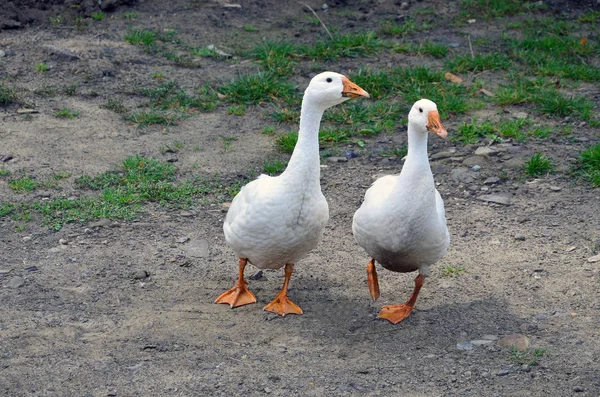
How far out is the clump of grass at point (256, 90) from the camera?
348 inches

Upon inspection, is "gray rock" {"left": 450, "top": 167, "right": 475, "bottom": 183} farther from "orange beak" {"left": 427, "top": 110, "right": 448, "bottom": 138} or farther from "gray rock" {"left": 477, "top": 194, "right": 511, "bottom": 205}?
"orange beak" {"left": 427, "top": 110, "right": 448, "bottom": 138}

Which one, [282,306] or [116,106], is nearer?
[282,306]

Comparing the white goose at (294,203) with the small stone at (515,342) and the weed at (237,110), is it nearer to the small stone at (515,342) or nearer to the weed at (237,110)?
the small stone at (515,342)

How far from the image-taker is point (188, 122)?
8406 millimetres

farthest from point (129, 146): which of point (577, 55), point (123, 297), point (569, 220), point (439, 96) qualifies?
point (577, 55)

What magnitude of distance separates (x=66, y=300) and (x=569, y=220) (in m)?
3.93

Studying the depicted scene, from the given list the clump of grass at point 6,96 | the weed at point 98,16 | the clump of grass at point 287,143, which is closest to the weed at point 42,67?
the clump of grass at point 6,96

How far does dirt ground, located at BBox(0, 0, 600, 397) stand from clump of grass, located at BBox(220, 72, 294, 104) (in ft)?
0.68

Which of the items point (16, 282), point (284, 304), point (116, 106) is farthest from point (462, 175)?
point (16, 282)

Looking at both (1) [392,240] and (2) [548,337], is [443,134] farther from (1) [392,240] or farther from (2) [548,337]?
(2) [548,337]

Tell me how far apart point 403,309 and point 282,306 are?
80 cm

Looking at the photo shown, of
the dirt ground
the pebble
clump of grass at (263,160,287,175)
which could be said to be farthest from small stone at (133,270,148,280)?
the pebble

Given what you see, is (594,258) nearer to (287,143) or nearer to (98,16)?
(287,143)

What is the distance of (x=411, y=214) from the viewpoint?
5273 mm
